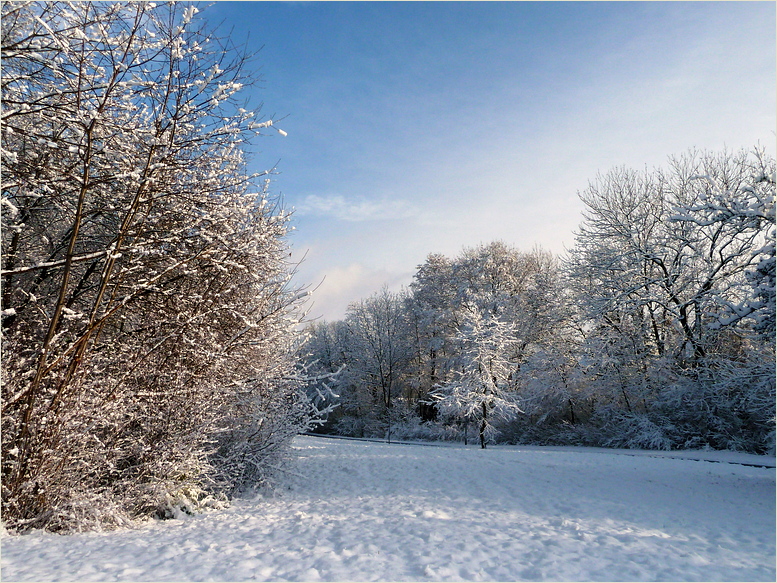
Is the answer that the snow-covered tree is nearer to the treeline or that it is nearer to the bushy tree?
the treeline

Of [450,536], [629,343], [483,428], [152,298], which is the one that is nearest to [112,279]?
[152,298]

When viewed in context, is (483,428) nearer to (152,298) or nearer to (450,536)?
(450,536)

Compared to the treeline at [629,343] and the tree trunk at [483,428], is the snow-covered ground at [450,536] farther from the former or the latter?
the tree trunk at [483,428]

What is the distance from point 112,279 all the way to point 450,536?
20.3 ft

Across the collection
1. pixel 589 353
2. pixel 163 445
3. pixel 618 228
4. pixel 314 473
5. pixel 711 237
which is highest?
pixel 618 228

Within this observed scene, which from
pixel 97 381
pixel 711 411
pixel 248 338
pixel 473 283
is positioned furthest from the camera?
pixel 473 283

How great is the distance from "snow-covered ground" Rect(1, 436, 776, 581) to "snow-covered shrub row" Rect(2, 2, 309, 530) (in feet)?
2.93

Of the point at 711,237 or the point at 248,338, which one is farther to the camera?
the point at 711,237

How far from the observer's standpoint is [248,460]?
923 cm

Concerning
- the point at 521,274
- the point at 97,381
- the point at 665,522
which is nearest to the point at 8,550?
the point at 97,381

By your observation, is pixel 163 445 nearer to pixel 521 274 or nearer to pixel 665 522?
pixel 665 522

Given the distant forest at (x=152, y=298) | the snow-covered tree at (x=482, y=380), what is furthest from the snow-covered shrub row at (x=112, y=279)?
the snow-covered tree at (x=482, y=380)

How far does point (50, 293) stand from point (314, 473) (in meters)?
7.82

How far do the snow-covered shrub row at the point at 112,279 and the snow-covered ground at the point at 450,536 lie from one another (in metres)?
0.89
